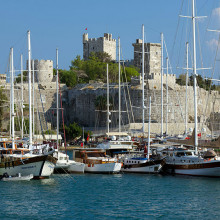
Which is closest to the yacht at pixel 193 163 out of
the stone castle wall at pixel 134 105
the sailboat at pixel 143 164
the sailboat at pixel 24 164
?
the sailboat at pixel 143 164

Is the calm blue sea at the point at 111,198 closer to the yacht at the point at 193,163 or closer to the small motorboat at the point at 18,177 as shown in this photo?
the small motorboat at the point at 18,177

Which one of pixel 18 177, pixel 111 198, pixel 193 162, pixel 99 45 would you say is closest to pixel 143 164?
pixel 193 162

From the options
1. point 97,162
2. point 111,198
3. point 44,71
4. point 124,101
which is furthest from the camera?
point 44,71

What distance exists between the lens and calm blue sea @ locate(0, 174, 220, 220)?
20.5 meters

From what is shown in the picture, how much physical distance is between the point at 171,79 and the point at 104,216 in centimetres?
4353

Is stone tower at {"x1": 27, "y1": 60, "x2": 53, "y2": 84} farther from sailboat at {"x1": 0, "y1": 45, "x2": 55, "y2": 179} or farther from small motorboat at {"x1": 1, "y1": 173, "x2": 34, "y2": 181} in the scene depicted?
small motorboat at {"x1": 1, "y1": 173, "x2": 34, "y2": 181}

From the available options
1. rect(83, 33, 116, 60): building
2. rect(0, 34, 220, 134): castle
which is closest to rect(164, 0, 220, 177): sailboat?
rect(0, 34, 220, 134): castle

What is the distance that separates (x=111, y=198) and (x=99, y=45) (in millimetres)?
66166

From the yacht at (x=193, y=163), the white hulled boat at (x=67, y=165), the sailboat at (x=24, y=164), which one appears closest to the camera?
the sailboat at (x=24, y=164)

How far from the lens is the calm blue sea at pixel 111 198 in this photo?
20.5 m

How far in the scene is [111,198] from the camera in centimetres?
2350

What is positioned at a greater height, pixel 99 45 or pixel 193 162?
pixel 99 45

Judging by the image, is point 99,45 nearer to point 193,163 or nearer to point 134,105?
point 134,105

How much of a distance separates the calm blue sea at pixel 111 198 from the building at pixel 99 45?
59.3 m
